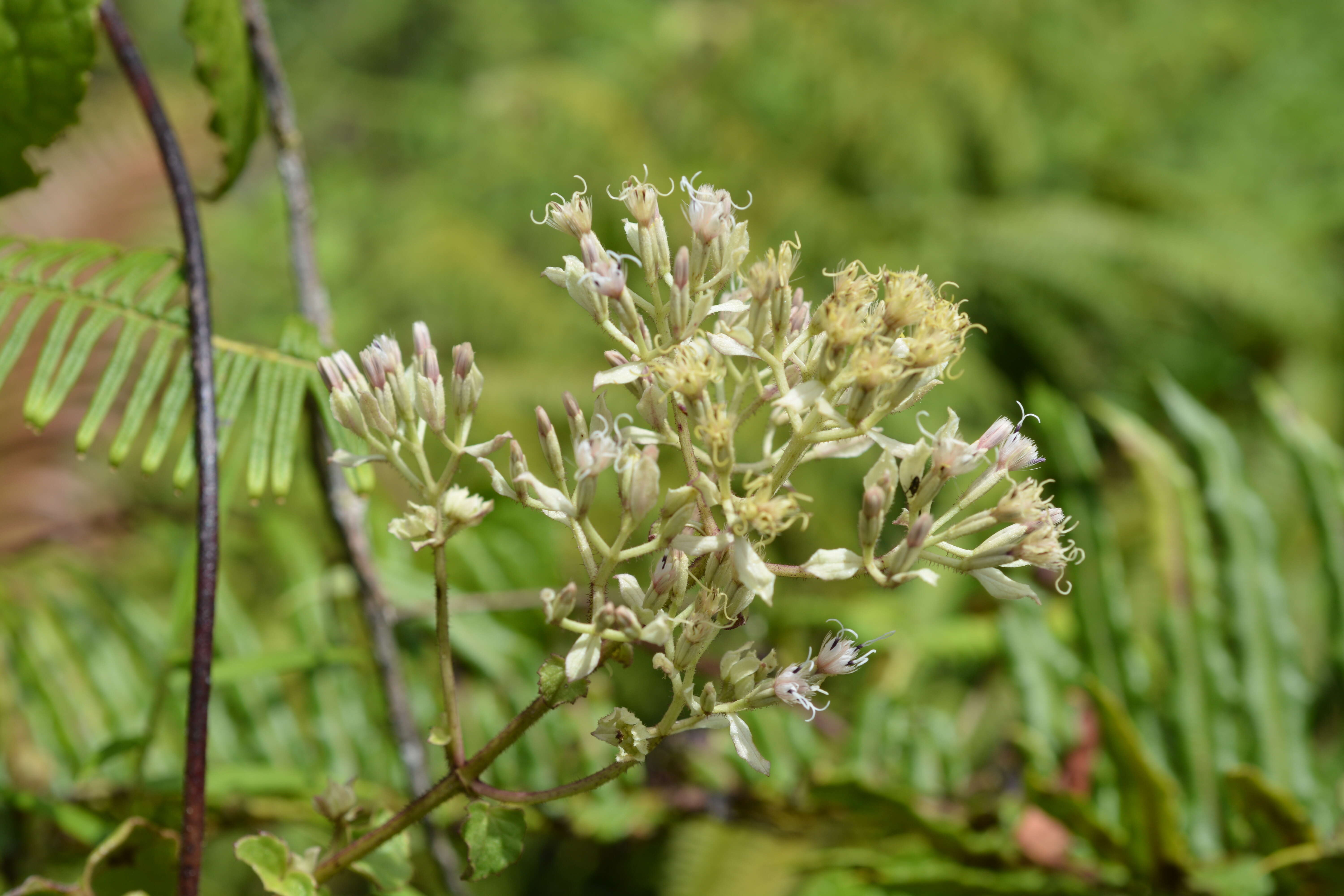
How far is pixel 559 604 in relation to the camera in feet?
1.91

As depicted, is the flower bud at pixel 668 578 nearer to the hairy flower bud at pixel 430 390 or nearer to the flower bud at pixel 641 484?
the flower bud at pixel 641 484

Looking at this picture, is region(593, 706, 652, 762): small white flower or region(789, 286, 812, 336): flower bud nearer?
region(593, 706, 652, 762): small white flower

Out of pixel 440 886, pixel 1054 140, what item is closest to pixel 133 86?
pixel 440 886

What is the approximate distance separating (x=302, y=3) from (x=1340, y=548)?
7490 millimetres

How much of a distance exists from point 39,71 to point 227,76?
155 millimetres

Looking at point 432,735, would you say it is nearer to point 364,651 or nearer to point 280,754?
point 364,651

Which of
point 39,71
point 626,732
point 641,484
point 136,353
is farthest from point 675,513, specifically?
point 39,71

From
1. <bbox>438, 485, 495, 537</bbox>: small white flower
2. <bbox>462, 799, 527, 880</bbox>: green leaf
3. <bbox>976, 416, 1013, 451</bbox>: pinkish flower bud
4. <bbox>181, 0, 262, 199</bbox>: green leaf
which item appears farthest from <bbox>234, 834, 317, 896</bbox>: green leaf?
<bbox>181, 0, 262, 199</bbox>: green leaf

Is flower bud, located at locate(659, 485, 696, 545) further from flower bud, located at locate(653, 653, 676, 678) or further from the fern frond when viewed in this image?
the fern frond

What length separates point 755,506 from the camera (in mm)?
583

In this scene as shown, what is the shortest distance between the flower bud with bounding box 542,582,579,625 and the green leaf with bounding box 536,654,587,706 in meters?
0.02

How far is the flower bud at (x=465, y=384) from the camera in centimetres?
66

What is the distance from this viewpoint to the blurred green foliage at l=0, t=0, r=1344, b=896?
A: 1407 mm

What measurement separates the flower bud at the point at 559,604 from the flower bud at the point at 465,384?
15 centimetres
